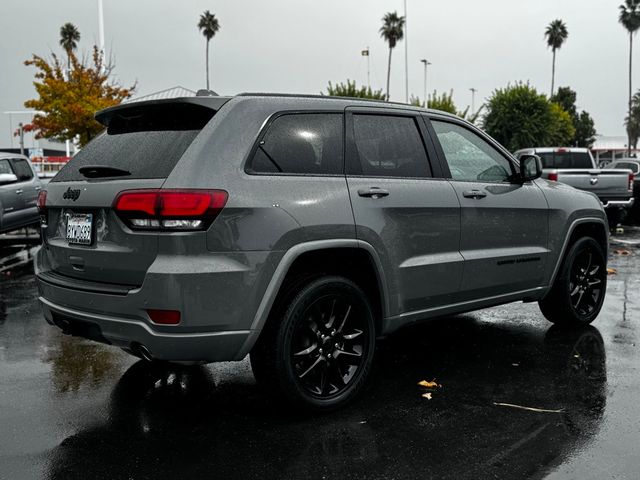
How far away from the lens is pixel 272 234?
365 cm

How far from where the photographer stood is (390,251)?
4.26 metres

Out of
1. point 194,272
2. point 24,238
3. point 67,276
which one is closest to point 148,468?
point 194,272

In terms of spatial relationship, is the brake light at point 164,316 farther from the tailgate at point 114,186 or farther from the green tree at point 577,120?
the green tree at point 577,120

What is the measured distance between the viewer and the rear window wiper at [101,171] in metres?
3.79

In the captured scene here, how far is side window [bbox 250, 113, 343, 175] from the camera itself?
384cm

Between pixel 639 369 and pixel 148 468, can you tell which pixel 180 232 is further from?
pixel 639 369

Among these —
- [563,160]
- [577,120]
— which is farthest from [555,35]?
[563,160]

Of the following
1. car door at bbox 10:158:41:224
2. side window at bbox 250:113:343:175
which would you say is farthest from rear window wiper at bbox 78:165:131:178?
car door at bbox 10:158:41:224

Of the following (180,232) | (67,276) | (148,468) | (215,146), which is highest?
(215,146)

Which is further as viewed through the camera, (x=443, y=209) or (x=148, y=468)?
(x=443, y=209)

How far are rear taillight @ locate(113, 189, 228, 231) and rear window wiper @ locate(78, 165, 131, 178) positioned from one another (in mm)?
317

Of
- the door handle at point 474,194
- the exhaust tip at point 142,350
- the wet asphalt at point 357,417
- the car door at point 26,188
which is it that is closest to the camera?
the wet asphalt at point 357,417

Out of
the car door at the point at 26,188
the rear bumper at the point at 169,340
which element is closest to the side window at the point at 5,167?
the car door at the point at 26,188

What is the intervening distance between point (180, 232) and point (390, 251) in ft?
4.62
